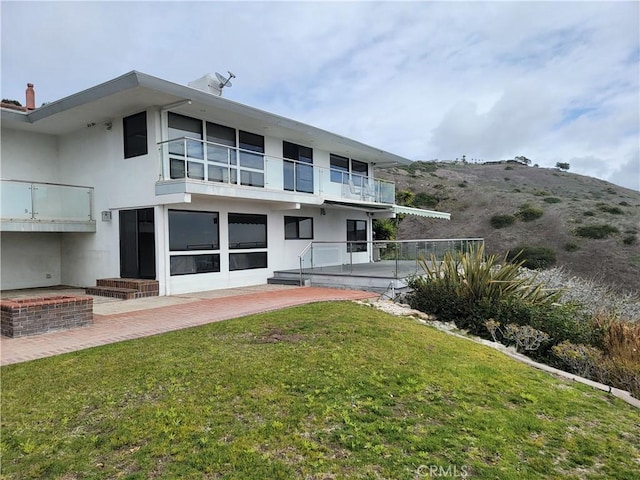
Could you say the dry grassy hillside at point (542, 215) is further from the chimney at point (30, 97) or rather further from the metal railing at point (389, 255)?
the chimney at point (30, 97)

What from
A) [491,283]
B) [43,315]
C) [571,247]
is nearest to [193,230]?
[43,315]

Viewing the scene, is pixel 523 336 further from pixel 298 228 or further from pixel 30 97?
pixel 30 97

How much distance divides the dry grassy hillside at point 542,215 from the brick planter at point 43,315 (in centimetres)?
2634

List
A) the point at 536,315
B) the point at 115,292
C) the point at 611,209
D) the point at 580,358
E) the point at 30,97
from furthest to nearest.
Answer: the point at 611,209, the point at 30,97, the point at 115,292, the point at 536,315, the point at 580,358

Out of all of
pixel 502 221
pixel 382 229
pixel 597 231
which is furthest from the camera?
pixel 502 221

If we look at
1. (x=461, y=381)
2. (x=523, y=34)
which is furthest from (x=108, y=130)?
(x=523, y=34)

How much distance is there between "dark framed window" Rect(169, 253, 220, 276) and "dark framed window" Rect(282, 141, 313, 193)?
438 cm

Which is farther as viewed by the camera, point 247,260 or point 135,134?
point 247,260

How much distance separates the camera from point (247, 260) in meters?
16.9

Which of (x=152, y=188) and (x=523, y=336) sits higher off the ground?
(x=152, y=188)

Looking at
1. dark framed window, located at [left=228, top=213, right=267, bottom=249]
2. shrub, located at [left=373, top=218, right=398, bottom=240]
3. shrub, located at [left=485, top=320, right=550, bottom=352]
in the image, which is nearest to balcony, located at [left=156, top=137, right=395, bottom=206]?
dark framed window, located at [left=228, top=213, right=267, bottom=249]

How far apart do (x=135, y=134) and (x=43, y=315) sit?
8176 mm

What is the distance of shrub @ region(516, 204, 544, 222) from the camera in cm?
4416

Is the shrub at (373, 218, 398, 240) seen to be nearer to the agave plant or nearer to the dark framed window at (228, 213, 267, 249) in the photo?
the dark framed window at (228, 213, 267, 249)
